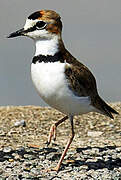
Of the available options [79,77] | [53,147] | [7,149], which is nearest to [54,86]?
[79,77]

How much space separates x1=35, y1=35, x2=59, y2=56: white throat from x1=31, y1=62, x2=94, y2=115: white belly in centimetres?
12

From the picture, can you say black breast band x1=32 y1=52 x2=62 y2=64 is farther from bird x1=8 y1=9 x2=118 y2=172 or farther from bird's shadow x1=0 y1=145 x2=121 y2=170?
bird's shadow x1=0 y1=145 x2=121 y2=170

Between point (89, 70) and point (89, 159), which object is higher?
point (89, 70)

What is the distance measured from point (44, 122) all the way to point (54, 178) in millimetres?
3248

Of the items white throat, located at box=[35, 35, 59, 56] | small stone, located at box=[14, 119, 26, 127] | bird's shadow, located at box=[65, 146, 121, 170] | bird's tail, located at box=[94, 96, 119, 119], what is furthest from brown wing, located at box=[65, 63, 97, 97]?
small stone, located at box=[14, 119, 26, 127]

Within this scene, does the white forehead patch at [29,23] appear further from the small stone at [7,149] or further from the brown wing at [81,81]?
the small stone at [7,149]

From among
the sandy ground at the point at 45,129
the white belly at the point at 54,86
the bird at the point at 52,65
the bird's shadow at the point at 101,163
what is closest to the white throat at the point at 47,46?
the bird at the point at 52,65

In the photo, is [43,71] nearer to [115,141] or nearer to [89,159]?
[89,159]

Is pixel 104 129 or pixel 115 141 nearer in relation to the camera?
pixel 115 141

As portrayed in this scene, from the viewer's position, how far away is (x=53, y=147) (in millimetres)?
6980

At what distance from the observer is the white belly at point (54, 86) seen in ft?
16.5

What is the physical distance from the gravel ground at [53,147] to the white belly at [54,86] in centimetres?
95

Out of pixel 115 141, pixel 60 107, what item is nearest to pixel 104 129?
pixel 115 141

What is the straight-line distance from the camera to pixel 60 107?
5.25m
